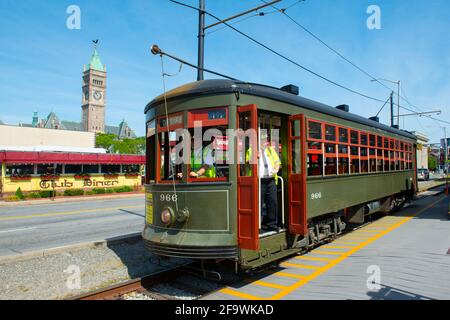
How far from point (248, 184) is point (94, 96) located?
14078cm

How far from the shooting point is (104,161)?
29.0 m

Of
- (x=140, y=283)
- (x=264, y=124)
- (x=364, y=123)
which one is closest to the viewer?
(x=140, y=283)

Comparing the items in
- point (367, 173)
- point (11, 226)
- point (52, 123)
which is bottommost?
point (11, 226)

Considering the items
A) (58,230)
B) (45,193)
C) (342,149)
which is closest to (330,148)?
(342,149)

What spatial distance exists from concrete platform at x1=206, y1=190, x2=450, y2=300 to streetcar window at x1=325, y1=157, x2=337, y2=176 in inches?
64.1

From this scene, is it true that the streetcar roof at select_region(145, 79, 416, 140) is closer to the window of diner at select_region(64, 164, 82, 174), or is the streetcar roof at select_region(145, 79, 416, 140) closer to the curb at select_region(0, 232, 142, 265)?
the curb at select_region(0, 232, 142, 265)

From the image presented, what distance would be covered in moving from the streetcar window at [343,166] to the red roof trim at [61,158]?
23.8 m

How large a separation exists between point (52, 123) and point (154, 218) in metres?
137

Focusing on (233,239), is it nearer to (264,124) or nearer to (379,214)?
(264,124)

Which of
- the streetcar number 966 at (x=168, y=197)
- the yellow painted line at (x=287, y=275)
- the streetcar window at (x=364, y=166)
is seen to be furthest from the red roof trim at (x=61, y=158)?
the yellow painted line at (x=287, y=275)

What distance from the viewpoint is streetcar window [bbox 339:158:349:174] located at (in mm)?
7367

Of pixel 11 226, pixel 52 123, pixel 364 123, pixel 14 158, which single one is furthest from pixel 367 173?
pixel 52 123

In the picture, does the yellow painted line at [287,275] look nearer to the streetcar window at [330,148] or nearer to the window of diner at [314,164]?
the window of diner at [314,164]

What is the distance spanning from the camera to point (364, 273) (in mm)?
5410
